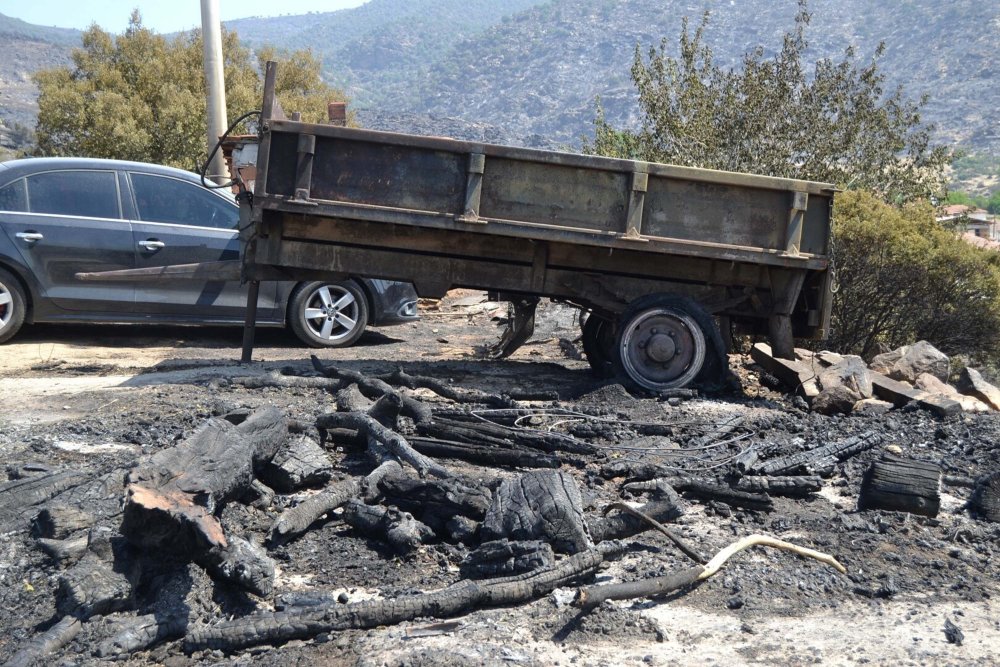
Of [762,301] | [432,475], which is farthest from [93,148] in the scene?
[432,475]

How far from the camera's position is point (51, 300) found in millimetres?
9492

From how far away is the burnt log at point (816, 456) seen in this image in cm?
587

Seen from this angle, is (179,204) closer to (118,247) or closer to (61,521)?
(118,247)

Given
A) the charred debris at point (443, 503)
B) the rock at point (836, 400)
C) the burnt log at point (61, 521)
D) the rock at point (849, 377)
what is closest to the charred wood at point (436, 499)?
the charred debris at point (443, 503)

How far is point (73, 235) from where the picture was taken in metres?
9.46

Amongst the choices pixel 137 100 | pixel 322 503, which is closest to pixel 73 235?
pixel 322 503

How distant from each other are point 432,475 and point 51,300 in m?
5.93

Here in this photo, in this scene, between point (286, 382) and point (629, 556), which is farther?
point (286, 382)

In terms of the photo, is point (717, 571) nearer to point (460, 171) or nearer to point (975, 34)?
point (460, 171)

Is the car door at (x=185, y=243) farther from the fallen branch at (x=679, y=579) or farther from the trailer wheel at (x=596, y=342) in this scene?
the fallen branch at (x=679, y=579)

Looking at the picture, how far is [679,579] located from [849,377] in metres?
4.43

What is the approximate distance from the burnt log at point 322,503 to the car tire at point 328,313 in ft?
17.5

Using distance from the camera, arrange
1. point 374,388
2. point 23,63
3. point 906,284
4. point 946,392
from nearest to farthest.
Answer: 1. point 374,388
2. point 946,392
3. point 906,284
4. point 23,63

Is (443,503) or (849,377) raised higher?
(849,377)
